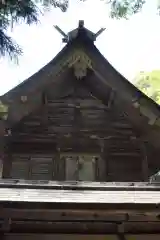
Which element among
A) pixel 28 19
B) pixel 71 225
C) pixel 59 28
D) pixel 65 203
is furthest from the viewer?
pixel 59 28

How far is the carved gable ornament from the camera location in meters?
8.98

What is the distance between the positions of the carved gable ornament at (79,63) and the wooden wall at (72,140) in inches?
23.7

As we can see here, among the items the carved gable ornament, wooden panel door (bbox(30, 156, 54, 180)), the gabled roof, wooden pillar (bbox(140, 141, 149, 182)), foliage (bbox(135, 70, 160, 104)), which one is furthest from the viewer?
foliage (bbox(135, 70, 160, 104))

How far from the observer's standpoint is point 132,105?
8.73 m

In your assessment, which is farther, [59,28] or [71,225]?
[59,28]

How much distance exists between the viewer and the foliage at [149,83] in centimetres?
2244

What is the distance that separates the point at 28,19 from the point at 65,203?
2.68 metres

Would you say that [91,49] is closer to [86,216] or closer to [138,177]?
[138,177]

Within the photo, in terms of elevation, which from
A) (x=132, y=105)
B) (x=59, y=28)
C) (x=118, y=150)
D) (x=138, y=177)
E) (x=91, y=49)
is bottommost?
Result: (x=138, y=177)

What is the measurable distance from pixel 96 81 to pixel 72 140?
58.5 inches

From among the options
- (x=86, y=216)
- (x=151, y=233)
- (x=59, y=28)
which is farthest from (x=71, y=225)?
(x=59, y=28)

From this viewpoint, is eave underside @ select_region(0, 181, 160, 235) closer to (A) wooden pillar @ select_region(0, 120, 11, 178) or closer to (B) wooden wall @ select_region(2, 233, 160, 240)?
(B) wooden wall @ select_region(2, 233, 160, 240)

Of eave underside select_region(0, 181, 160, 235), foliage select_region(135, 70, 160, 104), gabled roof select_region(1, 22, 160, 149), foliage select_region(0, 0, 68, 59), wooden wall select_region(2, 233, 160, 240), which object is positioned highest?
foliage select_region(135, 70, 160, 104)

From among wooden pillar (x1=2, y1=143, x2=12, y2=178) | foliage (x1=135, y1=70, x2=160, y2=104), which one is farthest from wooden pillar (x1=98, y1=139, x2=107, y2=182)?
foliage (x1=135, y1=70, x2=160, y2=104)
